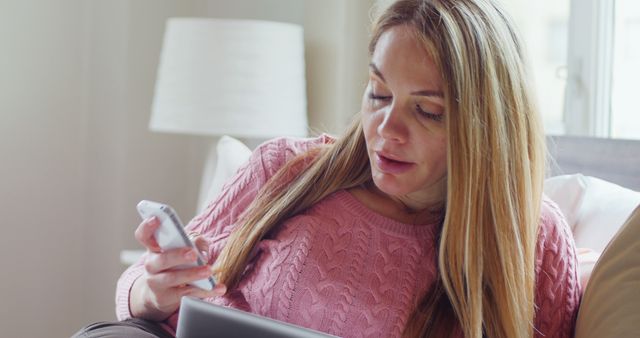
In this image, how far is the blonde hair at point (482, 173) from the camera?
118 centimetres

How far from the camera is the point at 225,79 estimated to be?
89.4 inches

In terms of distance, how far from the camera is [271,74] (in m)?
2.29

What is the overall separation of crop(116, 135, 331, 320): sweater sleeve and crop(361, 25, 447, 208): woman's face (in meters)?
0.21

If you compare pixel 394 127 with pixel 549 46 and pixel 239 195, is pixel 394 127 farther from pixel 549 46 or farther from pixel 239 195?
pixel 549 46

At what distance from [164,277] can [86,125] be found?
1529mm

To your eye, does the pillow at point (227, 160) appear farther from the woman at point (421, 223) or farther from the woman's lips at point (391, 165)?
the woman's lips at point (391, 165)

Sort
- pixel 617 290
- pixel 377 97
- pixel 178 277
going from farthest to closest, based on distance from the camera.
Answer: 1. pixel 377 97
2. pixel 178 277
3. pixel 617 290

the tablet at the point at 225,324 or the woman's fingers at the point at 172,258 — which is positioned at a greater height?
the woman's fingers at the point at 172,258

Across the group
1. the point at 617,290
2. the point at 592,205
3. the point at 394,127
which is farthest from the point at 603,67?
the point at 617,290

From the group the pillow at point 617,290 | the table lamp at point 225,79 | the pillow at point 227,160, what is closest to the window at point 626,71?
the table lamp at point 225,79

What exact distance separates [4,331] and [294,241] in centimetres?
147

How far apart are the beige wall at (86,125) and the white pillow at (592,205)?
0.99 metres

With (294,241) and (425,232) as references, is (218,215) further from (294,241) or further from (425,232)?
(425,232)

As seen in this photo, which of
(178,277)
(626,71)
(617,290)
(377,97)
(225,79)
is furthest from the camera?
(225,79)
